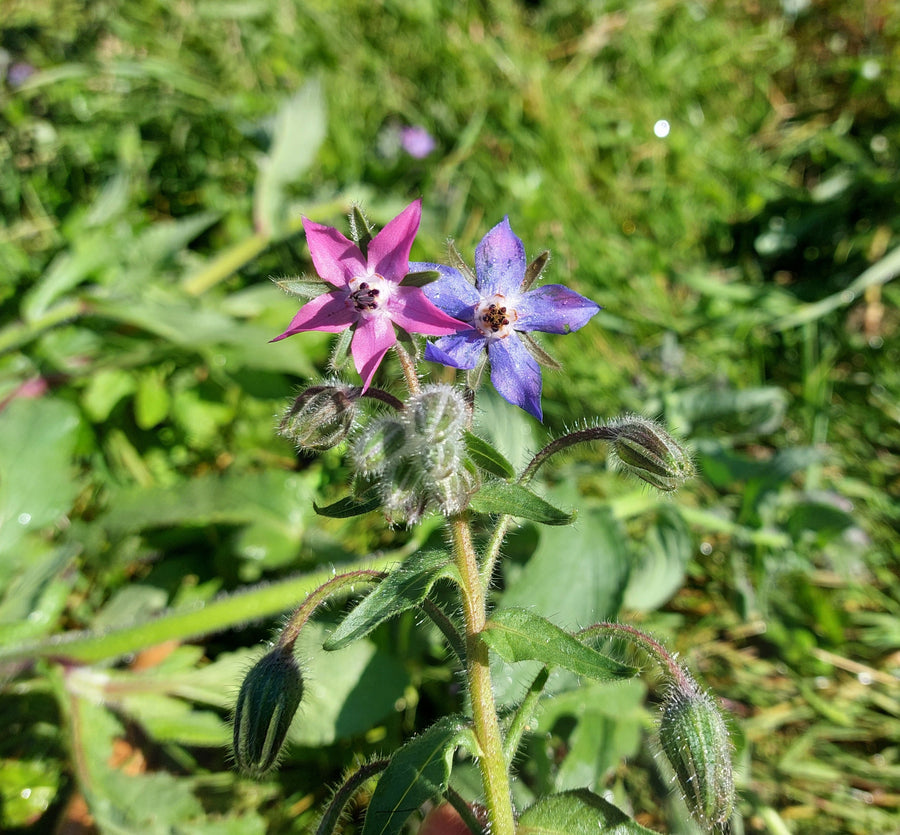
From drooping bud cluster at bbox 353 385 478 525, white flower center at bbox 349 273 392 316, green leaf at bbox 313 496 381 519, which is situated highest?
white flower center at bbox 349 273 392 316

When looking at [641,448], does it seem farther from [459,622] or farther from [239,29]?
[239,29]

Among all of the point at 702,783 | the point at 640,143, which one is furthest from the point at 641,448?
the point at 640,143

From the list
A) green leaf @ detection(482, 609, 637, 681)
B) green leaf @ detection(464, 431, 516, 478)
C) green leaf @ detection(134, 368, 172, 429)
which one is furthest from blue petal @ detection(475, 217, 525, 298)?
green leaf @ detection(134, 368, 172, 429)

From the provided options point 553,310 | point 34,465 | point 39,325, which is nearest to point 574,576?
point 553,310

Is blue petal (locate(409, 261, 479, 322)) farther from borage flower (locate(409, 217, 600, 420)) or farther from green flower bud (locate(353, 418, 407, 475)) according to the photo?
green flower bud (locate(353, 418, 407, 475))

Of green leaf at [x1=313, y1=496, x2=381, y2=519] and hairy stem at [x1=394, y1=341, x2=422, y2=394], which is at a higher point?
hairy stem at [x1=394, y1=341, x2=422, y2=394]

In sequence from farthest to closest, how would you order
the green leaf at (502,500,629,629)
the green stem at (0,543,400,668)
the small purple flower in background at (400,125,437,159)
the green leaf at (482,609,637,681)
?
the small purple flower in background at (400,125,437,159), the green stem at (0,543,400,668), the green leaf at (502,500,629,629), the green leaf at (482,609,637,681)

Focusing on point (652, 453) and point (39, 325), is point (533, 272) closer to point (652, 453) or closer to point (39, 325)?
point (652, 453)

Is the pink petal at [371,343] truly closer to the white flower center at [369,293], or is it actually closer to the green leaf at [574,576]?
the white flower center at [369,293]
